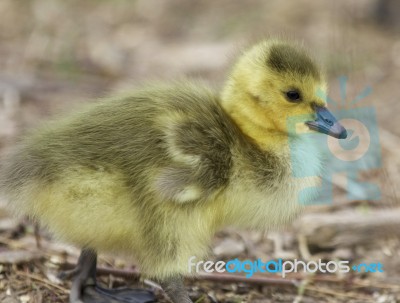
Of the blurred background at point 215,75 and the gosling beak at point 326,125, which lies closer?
the gosling beak at point 326,125

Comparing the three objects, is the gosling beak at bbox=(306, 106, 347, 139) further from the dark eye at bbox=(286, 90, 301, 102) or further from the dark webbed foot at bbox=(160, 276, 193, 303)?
the dark webbed foot at bbox=(160, 276, 193, 303)

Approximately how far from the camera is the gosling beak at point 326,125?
217 centimetres

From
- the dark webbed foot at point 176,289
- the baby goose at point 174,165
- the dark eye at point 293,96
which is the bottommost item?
the dark webbed foot at point 176,289

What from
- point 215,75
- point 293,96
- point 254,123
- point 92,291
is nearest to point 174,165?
point 254,123

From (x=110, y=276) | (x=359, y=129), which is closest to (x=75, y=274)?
(x=110, y=276)

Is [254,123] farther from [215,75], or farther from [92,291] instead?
[215,75]

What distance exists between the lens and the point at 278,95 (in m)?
2.19

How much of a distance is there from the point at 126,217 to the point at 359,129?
1.99 metres

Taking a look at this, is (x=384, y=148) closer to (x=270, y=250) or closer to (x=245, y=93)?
(x=270, y=250)

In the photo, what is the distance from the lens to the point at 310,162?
89.0 inches

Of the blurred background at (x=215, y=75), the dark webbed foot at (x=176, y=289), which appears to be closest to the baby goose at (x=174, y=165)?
the dark webbed foot at (x=176, y=289)

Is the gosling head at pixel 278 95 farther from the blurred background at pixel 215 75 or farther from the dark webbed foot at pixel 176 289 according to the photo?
the dark webbed foot at pixel 176 289

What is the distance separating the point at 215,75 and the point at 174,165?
2.61 metres

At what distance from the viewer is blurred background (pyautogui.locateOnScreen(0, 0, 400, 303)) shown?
8.59 ft
